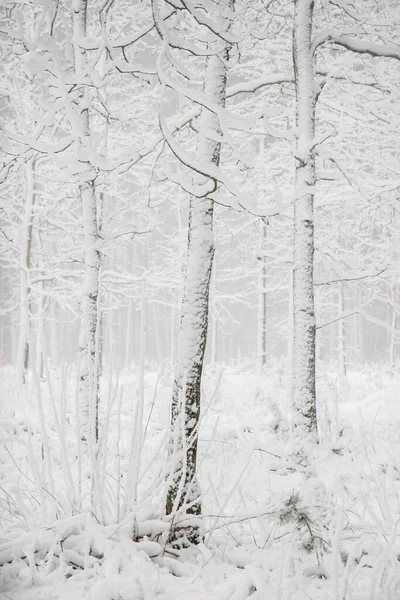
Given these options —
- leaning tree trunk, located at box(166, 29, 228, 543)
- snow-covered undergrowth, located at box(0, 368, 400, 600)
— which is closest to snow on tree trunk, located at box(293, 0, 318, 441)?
leaning tree trunk, located at box(166, 29, 228, 543)

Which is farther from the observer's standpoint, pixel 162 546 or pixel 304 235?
pixel 304 235

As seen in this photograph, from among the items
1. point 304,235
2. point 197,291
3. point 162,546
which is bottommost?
point 162,546

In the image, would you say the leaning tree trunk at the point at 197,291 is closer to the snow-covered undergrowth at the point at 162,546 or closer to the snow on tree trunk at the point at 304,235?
the snow-covered undergrowth at the point at 162,546

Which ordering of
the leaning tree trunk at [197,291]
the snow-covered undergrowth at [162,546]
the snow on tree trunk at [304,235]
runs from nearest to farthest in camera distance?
the snow-covered undergrowth at [162,546] → the leaning tree trunk at [197,291] → the snow on tree trunk at [304,235]

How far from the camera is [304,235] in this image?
5930 millimetres

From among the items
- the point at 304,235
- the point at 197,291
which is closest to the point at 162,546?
the point at 197,291

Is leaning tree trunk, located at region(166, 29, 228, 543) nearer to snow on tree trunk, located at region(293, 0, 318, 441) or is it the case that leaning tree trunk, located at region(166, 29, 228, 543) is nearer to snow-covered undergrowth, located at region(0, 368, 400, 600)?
snow-covered undergrowth, located at region(0, 368, 400, 600)

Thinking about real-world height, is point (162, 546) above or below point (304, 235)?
below

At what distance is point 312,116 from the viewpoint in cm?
591

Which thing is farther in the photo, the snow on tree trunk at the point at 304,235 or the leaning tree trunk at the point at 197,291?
the snow on tree trunk at the point at 304,235

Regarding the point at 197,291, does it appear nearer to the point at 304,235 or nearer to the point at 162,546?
the point at 162,546

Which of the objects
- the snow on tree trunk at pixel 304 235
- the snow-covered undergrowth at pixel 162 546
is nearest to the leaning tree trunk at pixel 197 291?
the snow-covered undergrowth at pixel 162 546

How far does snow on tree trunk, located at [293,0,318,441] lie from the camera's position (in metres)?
5.79

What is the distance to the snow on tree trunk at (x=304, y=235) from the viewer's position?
5.79m
